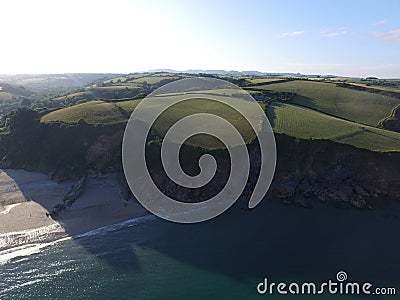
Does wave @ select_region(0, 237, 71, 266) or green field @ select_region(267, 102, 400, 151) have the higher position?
green field @ select_region(267, 102, 400, 151)

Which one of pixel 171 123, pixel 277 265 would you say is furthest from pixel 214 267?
pixel 171 123

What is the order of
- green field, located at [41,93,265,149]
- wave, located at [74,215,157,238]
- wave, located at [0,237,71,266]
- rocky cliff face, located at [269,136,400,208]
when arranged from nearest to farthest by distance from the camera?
wave, located at [0,237,71,266], wave, located at [74,215,157,238], rocky cliff face, located at [269,136,400,208], green field, located at [41,93,265,149]

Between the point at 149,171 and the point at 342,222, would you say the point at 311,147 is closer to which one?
the point at 342,222

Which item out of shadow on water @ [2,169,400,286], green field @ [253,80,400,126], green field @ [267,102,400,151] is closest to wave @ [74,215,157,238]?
shadow on water @ [2,169,400,286]

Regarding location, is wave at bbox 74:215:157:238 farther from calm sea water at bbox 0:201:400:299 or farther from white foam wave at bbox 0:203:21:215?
white foam wave at bbox 0:203:21:215

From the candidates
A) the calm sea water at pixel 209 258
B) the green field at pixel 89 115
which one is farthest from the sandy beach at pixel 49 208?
the green field at pixel 89 115

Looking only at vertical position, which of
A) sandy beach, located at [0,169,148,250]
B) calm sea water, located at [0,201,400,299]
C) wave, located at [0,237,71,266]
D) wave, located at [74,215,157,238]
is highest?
sandy beach, located at [0,169,148,250]

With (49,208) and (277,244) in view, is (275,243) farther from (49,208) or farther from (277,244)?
(49,208)

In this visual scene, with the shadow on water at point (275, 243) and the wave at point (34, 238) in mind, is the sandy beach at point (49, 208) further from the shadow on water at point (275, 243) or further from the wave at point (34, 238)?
the shadow on water at point (275, 243)
